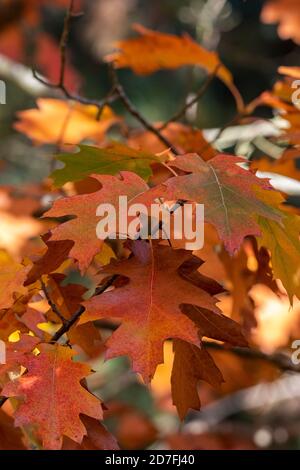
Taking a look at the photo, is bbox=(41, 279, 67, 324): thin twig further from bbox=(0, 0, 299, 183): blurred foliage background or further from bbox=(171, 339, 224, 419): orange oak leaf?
bbox=(0, 0, 299, 183): blurred foliage background

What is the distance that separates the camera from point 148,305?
857 millimetres

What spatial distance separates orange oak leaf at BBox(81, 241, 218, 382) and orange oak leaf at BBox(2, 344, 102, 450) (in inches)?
2.9

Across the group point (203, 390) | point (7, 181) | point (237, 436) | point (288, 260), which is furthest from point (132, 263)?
point (7, 181)

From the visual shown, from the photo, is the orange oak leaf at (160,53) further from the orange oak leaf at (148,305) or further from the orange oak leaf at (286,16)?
the orange oak leaf at (286,16)

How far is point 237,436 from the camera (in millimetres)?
2260

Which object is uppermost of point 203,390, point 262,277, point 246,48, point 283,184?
point 262,277

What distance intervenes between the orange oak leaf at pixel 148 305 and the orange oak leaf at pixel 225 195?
8 cm

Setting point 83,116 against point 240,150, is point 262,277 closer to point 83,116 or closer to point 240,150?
point 240,150

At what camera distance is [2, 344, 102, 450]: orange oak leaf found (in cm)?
86

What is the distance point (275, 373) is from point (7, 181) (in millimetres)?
1588
